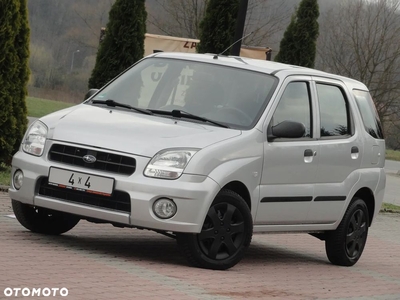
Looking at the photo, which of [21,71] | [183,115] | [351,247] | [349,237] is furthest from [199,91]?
[21,71]

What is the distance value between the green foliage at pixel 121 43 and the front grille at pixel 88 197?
10801 millimetres

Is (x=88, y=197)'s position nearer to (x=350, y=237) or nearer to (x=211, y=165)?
(x=211, y=165)

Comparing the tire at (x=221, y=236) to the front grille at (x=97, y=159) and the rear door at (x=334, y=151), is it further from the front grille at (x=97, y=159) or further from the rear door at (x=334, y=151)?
the rear door at (x=334, y=151)

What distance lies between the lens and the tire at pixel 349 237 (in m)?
10.5

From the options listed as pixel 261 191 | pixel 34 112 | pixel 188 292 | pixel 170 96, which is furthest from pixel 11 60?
pixel 34 112

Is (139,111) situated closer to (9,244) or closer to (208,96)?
(208,96)

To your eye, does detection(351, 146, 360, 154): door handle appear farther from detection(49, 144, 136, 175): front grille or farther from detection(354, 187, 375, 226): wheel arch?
detection(49, 144, 136, 175): front grille

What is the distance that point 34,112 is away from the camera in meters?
43.8

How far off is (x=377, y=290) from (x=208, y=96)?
7.59ft

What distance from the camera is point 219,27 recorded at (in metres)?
20.4

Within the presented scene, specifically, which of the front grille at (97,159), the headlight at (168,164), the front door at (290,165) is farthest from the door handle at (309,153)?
the front grille at (97,159)

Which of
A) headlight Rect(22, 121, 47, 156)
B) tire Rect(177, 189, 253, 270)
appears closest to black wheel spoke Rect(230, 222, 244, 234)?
tire Rect(177, 189, 253, 270)

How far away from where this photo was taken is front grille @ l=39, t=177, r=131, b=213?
805 centimetres

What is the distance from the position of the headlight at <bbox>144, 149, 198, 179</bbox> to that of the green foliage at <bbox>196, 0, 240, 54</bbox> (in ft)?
40.5
